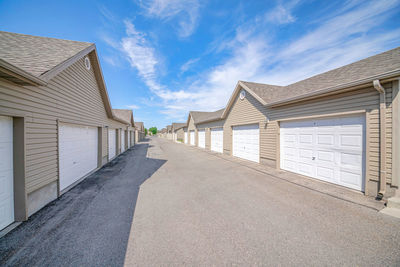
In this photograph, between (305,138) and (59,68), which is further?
(305,138)

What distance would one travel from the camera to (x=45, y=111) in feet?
13.6

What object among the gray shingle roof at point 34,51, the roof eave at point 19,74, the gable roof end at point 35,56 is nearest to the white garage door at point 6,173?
the roof eave at point 19,74

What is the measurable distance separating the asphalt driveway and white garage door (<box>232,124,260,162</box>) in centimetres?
430

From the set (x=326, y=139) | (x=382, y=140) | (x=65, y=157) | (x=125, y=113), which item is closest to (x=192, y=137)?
(x=125, y=113)

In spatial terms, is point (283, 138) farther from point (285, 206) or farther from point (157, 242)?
point (157, 242)

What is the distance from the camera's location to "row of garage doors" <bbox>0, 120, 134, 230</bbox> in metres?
3.10

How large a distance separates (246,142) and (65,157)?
30.4ft

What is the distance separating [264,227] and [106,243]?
3.04m

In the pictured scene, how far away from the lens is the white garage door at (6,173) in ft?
10.0

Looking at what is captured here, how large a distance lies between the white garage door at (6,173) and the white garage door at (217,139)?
470 inches

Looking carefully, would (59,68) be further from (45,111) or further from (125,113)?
(125,113)

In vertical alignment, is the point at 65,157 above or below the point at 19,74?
below

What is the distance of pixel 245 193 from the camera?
15.7ft

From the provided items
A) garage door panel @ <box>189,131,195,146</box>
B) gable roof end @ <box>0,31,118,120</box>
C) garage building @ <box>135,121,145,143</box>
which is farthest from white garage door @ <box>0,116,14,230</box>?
garage building @ <box>135,121,145,143</box>
